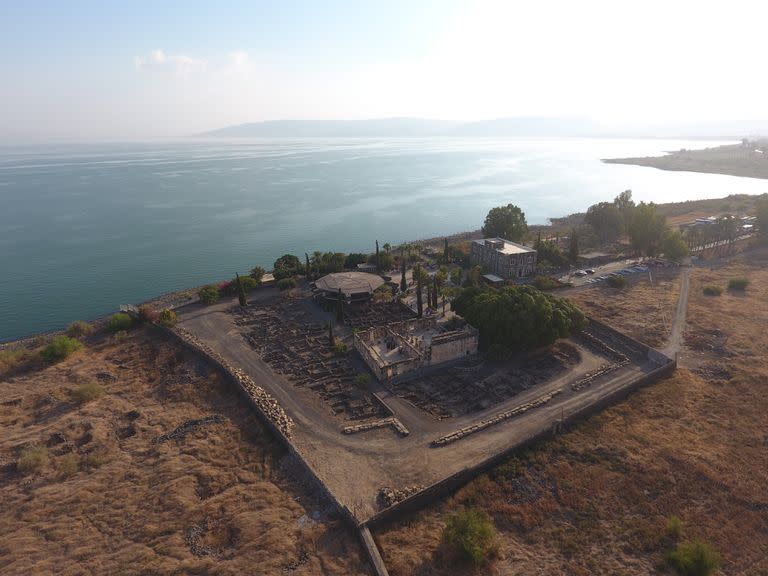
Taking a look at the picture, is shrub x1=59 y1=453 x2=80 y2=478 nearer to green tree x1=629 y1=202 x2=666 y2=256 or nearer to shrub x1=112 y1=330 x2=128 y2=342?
shrub x1=112 y1=330 x2=128 y2=342

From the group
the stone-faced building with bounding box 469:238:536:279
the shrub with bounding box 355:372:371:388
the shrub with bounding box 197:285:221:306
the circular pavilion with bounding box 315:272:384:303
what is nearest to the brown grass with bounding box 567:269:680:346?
the stone-faced building with bounding box 469:238:536:279

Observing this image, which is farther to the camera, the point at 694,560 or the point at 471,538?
the point at 471,538

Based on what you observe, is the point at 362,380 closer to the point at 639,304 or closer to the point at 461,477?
the point at 461,477

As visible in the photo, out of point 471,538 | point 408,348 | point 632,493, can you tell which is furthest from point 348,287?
point 632,493

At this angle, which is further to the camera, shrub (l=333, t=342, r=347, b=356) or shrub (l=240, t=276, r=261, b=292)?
shrub (l=240, t=276, r=261, b=292)

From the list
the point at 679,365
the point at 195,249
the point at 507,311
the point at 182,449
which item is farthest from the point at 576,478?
the point at 195,249

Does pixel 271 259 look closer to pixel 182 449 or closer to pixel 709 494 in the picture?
pixel 182 449

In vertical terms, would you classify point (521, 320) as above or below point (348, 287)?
above
